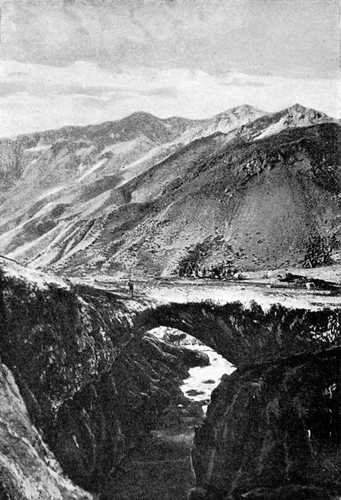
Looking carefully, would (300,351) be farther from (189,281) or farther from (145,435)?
(145,435)

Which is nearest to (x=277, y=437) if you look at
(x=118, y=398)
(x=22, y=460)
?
(x=118, y=398)

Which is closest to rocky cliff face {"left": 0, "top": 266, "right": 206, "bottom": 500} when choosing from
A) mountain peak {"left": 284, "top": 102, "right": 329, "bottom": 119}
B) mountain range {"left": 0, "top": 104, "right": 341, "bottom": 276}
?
mountain range {"left": 0, "top": 104, "right": 341, "bottom": 276}

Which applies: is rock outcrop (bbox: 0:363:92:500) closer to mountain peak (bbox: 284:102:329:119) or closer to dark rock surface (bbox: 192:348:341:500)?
dark rock surface (bbox: 192:348:341:500)

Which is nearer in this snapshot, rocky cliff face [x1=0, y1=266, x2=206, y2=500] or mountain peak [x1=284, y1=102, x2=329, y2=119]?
rocky cliff face [x1=0, y1=266, x2=206, y2=500]

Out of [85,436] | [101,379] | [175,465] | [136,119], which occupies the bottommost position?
[175,465]

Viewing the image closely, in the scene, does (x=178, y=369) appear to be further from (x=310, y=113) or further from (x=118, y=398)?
(x=310, y=113)

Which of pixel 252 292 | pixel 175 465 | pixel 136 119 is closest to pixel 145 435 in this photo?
pixel 175 465
